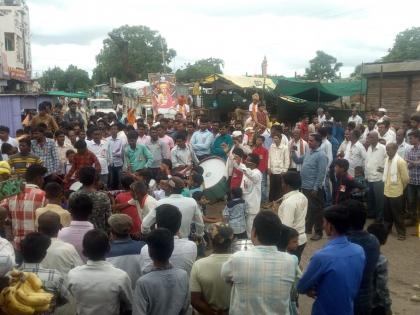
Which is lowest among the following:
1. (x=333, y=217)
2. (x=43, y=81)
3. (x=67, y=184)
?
(x=67, y=184)

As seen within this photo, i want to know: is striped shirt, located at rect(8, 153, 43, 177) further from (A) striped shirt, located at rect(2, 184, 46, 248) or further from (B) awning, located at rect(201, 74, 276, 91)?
(B) awning, located at rect(201, 74, 276, 91)

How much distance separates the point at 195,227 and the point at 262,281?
7.43 ft

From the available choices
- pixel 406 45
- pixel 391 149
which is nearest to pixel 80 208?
pixel 391 149

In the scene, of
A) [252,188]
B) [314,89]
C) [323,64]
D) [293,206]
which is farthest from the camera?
[323,64]

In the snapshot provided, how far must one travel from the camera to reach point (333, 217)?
333 cm

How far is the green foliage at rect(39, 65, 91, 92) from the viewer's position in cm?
7156

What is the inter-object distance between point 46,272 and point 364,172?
272 inches

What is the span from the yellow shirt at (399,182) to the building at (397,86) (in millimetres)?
8167

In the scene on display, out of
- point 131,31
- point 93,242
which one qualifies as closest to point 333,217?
point 93,242

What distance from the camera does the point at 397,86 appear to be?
655 inches

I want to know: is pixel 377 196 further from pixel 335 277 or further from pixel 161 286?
pixel 161 286

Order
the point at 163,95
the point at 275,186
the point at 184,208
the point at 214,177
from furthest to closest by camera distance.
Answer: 1. the point at 163,95
2. the point at 275,186
3. the point at 214,177
4. the point at 184,208

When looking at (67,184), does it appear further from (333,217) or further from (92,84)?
(92,84)

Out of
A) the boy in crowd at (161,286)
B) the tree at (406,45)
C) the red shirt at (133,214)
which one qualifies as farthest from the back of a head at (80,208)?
the tree at (406,45)
